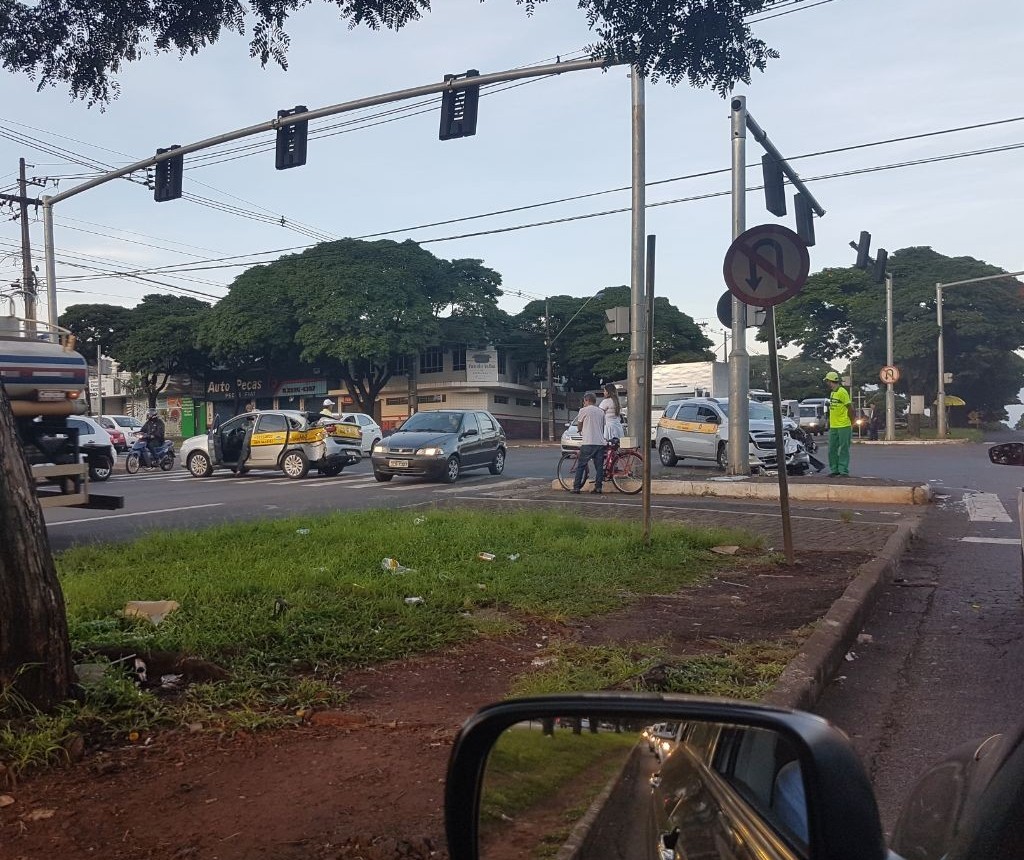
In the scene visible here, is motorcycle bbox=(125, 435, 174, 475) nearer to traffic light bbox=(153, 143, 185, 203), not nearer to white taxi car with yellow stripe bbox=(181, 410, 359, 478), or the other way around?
white taxi car with yellow stripe bbox=(181, 410, 359, 478)

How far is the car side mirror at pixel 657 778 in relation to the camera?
1149 millimetres

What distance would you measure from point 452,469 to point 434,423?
1.36 meters

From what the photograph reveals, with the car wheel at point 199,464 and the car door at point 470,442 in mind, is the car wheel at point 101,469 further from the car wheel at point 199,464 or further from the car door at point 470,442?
the car door at point 470,442

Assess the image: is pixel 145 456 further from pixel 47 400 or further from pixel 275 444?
pixel 47 400

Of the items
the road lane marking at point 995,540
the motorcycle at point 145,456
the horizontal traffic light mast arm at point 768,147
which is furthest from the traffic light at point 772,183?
the motorcycle at point 145,456

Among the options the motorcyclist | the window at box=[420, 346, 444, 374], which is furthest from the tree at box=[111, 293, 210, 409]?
the motorcyclist

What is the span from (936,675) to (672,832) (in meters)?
4.37

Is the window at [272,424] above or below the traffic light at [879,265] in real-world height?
below

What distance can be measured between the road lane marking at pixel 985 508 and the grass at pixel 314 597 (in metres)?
4.72

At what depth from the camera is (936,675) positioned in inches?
205

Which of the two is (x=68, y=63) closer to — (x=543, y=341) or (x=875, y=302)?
(x=543, y=341)

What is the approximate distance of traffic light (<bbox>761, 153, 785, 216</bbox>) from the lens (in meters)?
15.0

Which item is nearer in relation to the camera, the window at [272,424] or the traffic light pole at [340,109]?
the traffic light pole at [340,109]

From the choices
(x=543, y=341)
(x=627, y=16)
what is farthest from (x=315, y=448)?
(x=543, y=341)
